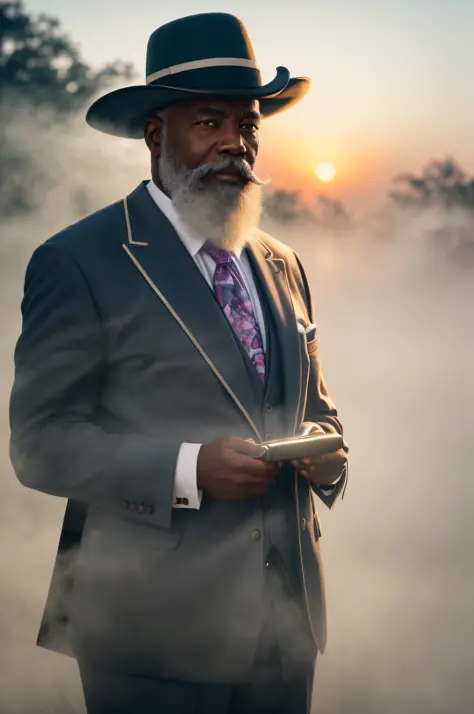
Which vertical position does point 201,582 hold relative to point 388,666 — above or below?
above

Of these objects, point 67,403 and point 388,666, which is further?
point 388,666

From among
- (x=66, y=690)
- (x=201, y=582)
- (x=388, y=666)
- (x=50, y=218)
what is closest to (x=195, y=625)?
(x=201, y=582)

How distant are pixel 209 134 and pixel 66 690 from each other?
2.90 meters

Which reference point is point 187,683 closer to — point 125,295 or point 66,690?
point 125,295

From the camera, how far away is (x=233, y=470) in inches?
83.7

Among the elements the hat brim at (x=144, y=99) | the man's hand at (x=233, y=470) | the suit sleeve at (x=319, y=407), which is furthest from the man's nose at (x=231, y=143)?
the man's hand at (x=233, y=470)

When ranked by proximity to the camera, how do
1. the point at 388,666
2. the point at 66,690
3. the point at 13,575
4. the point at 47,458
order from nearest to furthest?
the point at 47,458
the point at 66,690
the point at 13,575
the point at 388,666

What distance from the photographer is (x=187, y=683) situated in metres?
2.30

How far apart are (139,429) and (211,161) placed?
73cm

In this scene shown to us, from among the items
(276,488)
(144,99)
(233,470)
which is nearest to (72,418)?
(233,470)

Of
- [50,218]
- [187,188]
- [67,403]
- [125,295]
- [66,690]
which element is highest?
[50,218]

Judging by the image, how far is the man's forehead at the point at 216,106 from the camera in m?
2.31

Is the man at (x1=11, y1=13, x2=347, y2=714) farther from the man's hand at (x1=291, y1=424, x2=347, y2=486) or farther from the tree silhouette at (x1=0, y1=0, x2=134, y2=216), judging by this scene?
the tree silhouette at (x1=0, y1=0, x2=134, y2=216)

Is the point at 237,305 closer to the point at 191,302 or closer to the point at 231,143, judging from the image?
the point at 191,302
